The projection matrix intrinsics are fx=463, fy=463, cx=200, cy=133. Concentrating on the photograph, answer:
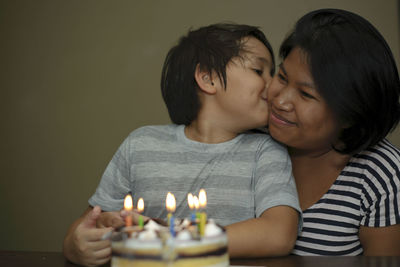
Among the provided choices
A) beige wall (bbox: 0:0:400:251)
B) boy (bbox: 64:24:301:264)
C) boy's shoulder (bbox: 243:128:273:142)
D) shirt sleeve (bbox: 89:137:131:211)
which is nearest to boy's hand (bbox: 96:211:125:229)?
boy (bbox: 64:24:301:264)

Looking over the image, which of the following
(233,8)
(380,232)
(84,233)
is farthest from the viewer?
(233,8)

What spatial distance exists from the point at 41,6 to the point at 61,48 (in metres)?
0.27

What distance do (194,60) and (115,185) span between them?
0.46 metres

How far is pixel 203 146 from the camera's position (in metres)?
1.34

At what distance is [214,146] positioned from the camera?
1.34 m

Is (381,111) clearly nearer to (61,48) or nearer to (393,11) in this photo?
(393,11)

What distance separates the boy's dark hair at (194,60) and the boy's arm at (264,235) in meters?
0.49

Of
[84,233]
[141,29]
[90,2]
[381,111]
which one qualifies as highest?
[90,2]

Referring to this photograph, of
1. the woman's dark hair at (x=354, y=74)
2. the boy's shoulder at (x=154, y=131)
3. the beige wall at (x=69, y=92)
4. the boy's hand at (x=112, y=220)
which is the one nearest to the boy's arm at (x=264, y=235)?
the boy's hand at (x=112, y=220)

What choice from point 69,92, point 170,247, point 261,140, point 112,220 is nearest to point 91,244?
point 112,220

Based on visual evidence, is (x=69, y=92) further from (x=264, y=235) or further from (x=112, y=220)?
(x=264, y=235)

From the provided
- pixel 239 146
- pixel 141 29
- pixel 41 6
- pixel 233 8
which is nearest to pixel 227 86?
pixel 239 146

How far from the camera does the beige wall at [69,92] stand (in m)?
2.45

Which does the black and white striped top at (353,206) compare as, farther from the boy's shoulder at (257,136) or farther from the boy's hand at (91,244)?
the boy's hand at (91,244)
